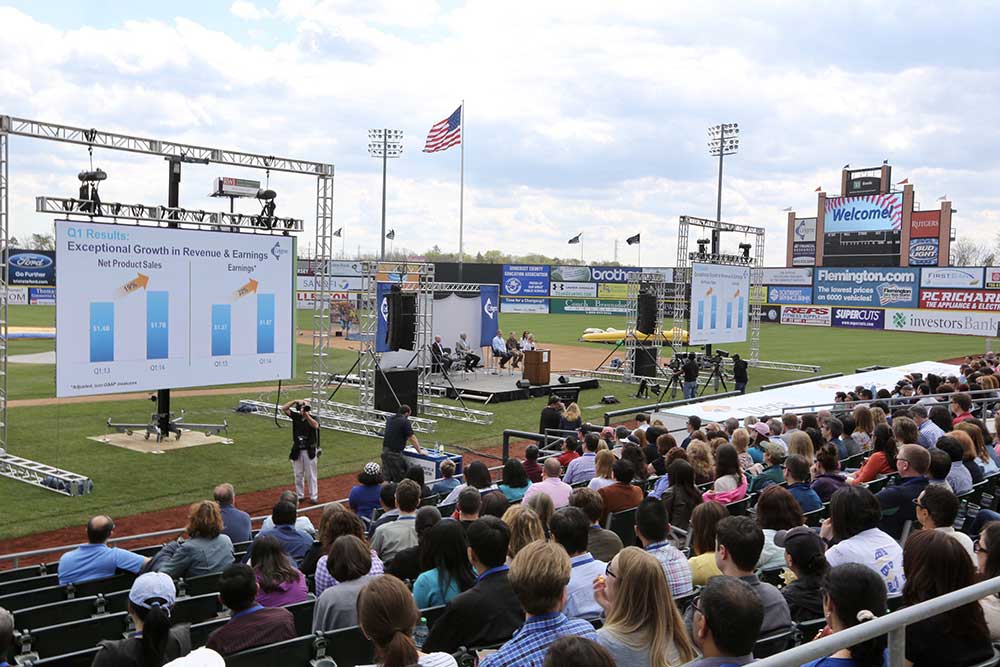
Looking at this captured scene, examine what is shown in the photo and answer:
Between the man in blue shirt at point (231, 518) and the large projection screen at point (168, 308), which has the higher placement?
the large projection screen at point (168, 308)

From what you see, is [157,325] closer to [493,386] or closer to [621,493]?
[621,493]

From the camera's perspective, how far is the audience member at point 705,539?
5.08m

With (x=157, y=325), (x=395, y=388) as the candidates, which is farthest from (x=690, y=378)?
(x=157, y=325)

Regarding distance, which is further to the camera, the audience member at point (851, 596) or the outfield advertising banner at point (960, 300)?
the outfield advertising banner at point (960, 300)

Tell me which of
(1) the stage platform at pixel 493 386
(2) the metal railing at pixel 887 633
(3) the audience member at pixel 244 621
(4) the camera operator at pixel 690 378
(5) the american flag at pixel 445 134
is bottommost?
(1) the stage platform at pixel 493 386

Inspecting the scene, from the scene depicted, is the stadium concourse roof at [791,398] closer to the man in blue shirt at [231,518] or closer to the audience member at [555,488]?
the audience member at [555,488]

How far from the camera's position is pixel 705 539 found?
5.19 meters

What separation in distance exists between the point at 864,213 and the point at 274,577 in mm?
72853

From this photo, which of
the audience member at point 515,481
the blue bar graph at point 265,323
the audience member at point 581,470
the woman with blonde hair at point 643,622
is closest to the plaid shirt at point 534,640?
the woman with blonde hair at point 643,622

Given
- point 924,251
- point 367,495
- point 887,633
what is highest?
point 924,251

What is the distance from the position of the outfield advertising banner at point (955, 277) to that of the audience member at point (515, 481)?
52.5 metres

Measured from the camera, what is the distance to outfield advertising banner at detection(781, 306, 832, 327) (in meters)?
58.7

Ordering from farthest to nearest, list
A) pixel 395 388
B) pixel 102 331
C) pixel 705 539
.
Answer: pixel 395 388 < pixel 102 331 < pixel 705 539

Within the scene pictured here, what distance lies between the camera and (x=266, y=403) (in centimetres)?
2289
